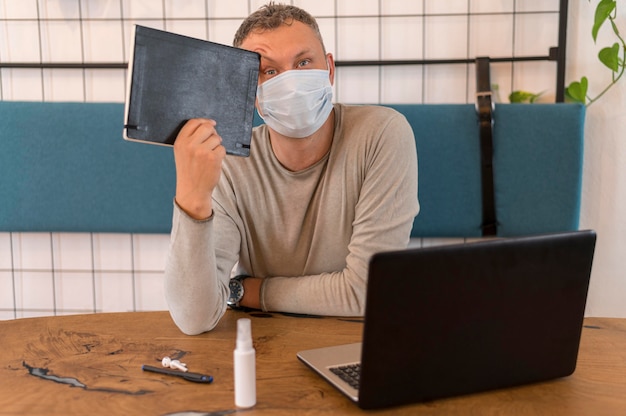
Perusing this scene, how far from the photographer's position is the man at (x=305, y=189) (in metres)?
1.44

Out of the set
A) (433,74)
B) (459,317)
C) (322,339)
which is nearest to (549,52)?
(433,74)

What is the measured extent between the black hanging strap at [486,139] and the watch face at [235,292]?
101 centimetres

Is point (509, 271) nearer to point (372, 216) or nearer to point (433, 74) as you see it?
point (372, 216)

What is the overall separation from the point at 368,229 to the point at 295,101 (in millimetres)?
337

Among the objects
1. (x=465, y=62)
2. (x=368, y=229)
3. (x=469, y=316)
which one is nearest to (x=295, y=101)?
(x=368, y=229)

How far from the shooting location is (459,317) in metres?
0.83

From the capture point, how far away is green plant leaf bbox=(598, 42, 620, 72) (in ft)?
6.81

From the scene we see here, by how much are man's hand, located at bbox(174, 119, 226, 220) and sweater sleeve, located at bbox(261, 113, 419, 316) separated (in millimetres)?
272

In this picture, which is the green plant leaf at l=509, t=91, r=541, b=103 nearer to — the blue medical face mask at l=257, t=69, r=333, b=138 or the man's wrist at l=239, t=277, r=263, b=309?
the blue medical face mask at l=257, t=69, r=333, b=138

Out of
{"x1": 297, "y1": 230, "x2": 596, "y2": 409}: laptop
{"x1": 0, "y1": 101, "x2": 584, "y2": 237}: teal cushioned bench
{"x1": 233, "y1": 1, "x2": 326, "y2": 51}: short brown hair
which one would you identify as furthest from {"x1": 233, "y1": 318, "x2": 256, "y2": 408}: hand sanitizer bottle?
{"x1": 0, "y1": 101, "x2": 584, "y2": 237}: teal cushioned bench

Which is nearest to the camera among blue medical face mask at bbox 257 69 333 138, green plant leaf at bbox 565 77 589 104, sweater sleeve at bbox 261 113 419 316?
sweater sleeve at bbox 261 113 419 316

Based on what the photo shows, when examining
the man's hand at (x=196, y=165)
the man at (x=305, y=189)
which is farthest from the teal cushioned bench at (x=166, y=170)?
the man's hand at (x=196, y=165)

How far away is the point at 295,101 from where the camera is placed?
151 cm

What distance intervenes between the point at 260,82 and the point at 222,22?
832 mm
